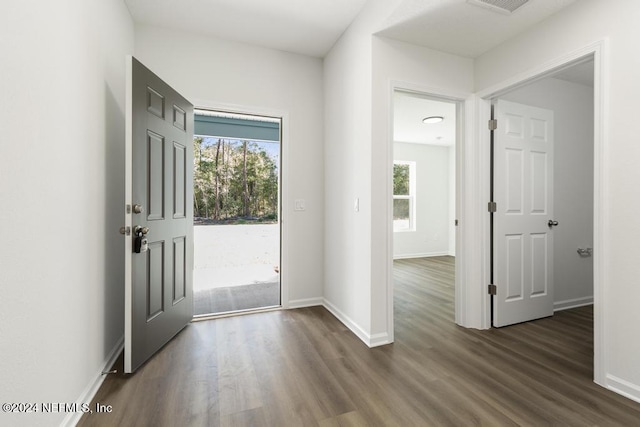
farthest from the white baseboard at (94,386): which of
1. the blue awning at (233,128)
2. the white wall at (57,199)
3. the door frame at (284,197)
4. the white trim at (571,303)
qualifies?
the white trim at (571,303)

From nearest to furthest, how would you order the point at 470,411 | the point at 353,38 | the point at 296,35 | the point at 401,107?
the point at 470,411
the point at 353,38
the point at 296,35
the point at 401,107

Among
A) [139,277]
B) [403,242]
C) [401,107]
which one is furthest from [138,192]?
[403,242]

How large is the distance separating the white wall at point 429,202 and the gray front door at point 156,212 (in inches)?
195

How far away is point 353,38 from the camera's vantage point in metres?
2.62

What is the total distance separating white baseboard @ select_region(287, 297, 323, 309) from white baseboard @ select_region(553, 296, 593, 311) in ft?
8.28

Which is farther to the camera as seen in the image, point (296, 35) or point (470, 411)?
point (296, 35)

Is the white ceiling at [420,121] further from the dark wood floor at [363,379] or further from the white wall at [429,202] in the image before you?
the dark wood floor at [363,379]

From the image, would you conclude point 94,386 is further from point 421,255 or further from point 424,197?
point 424,197

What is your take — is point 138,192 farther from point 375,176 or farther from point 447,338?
point 447,338

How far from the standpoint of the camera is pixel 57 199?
1379 mm

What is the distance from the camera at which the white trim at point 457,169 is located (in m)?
2.40

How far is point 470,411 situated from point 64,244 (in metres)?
2.25

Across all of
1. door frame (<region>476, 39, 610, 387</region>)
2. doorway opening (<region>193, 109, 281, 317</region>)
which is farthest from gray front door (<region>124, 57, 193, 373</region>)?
door frame (<region>476, 39, 610, 387</region>)

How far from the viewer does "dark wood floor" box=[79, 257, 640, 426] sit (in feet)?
5.03
